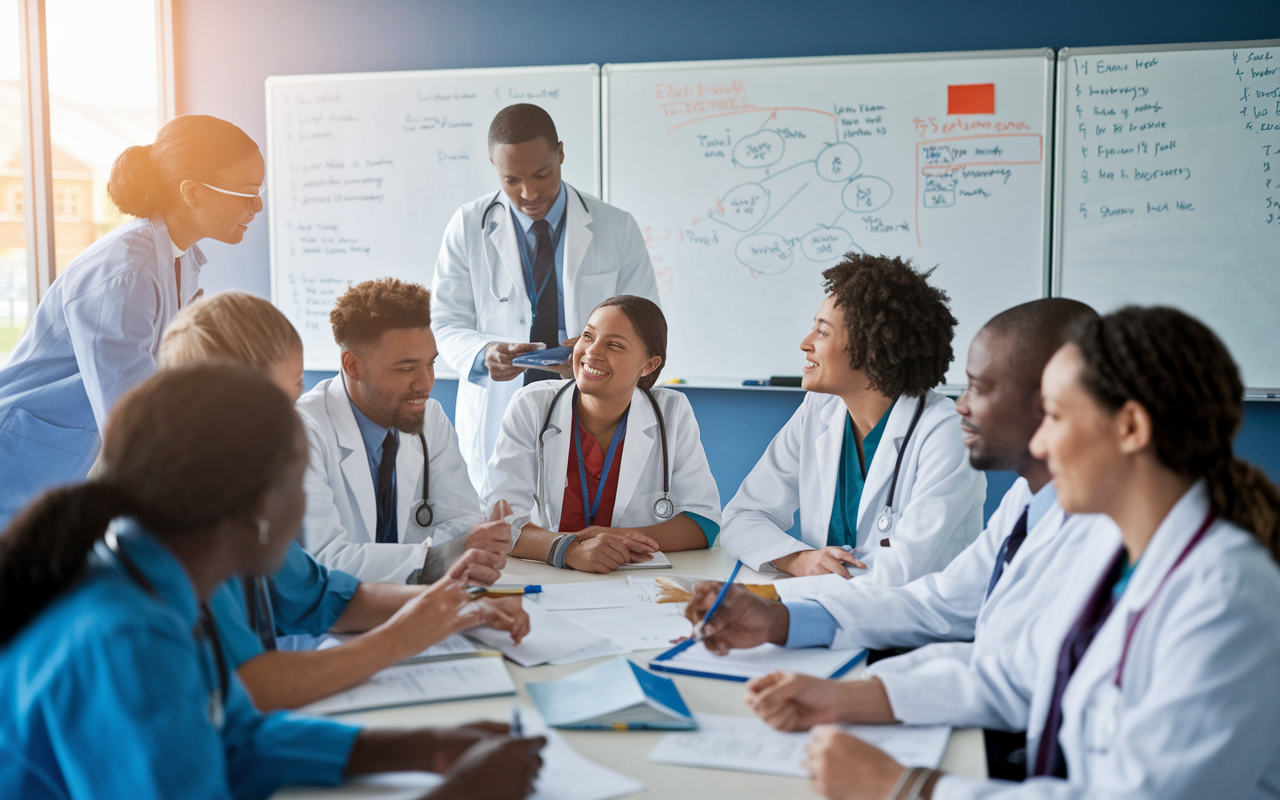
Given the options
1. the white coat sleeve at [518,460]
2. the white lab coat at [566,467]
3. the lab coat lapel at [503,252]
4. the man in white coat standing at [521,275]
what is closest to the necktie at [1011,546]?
the white lab coat at [566,467]

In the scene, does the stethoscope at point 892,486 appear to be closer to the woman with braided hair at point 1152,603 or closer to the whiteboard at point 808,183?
the woman with braided hair at point 1152,603

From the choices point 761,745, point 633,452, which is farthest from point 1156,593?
point 633,452

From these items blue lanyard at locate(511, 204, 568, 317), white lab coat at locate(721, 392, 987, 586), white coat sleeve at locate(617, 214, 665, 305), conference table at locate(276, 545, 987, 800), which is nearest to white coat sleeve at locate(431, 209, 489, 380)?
blue lanyard at locate(511, 204, 568, 317)

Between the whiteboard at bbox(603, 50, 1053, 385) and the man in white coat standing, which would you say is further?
the whiteboard at bbox(603, 50, 1053, 385)

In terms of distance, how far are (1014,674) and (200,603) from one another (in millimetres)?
1069

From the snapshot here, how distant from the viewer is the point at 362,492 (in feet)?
7.00

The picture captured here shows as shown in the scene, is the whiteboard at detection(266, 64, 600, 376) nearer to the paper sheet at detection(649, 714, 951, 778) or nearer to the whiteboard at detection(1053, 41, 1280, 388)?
the whiteboard at detection(1053, 41, 1280, 388)

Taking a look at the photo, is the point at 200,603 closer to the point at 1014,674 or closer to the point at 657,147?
the point at 1014,674

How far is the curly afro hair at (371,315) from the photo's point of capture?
86.4 inches

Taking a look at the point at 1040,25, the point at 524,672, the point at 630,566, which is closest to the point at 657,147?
the point at 1040,25

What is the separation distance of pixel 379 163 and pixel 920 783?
3858 millimetres

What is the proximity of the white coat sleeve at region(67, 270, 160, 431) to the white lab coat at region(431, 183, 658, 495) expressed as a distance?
1.25 metres

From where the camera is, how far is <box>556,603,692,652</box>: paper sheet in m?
1.59

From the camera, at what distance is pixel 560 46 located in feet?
13.4
